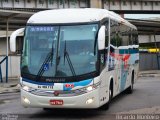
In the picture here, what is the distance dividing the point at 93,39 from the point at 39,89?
78.4 inches

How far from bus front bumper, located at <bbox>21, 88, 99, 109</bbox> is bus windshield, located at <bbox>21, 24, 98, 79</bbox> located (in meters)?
0.57

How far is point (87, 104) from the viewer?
490 inches

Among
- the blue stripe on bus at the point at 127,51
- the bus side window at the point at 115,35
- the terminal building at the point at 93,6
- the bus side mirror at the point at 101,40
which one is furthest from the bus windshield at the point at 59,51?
the terminal building at the point at 93,6

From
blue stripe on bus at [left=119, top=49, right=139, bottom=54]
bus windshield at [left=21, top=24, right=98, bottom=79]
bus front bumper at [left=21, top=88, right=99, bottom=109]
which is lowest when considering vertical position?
bus front bumper at [left=21, top=88, right=99, bottom=109]

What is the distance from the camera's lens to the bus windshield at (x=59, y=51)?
1262 centimetres

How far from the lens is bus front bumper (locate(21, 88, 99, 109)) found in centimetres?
1236

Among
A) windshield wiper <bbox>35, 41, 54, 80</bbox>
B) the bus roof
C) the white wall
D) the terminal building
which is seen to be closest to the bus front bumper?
windshield wiper <bbox>35, 41, 54, 80</bbox>

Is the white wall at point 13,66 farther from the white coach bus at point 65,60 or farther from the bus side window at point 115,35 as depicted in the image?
the white coach bus at point 65,60

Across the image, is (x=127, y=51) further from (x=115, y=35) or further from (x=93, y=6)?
(x=93, y=6)

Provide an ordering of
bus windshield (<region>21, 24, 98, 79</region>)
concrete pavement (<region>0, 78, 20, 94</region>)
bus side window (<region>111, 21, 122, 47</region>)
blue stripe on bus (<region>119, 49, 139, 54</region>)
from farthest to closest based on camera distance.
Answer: concrete pavement (<region>0, 78, 20, 94</region>)
blue stripe on bus (<region>119, 49, 139, 54</region>)
bus side window (<region>111, 21, 122, 47</region>)
bus windshield (<region>21, 24, 98, 79</region>)

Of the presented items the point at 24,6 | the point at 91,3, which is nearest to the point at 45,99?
the point at 24,6

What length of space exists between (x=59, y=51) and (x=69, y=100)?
1.39m

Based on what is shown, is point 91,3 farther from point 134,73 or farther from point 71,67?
point 71,67

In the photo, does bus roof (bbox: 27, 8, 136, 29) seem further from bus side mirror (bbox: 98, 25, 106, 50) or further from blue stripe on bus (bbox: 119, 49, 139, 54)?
blue stripe on bus (bbox: 119, 49, 139, 54)
